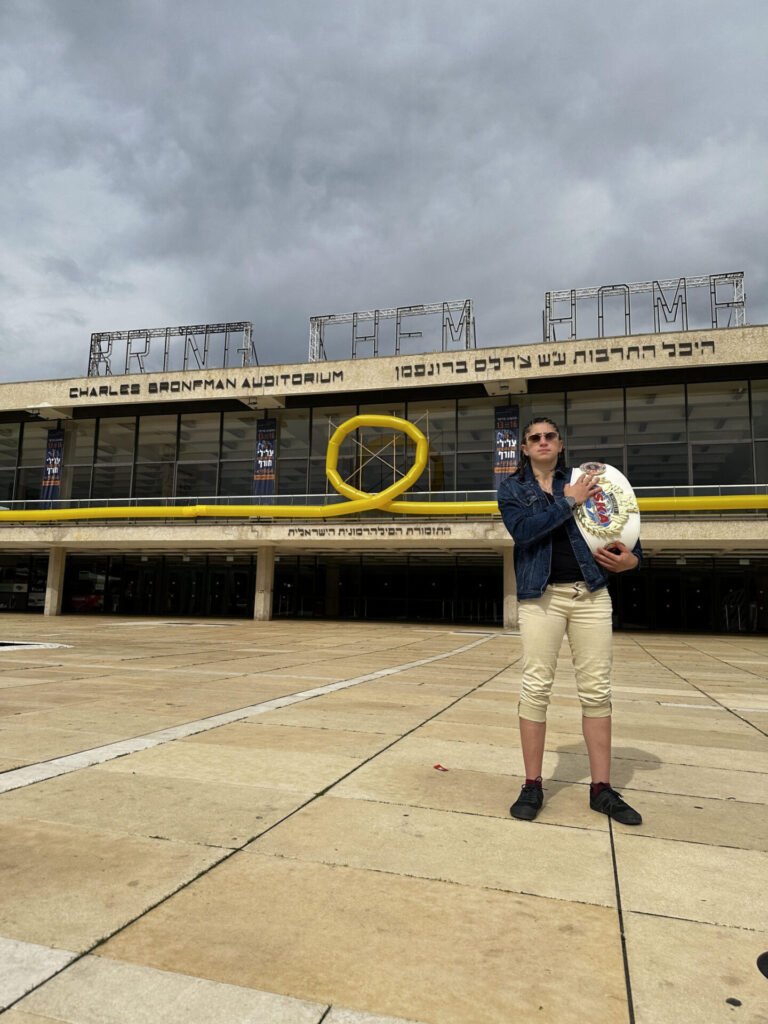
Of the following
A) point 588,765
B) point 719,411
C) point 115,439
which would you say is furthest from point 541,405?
point 588,765

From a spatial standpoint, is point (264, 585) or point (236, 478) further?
point (236, 478)

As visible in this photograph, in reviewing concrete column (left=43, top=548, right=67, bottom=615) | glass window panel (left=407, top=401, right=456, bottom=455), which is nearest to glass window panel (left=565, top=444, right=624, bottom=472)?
glass window panel (left=407, top=401, right=456, bottom=455)

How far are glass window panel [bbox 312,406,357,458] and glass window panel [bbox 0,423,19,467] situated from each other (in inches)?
610

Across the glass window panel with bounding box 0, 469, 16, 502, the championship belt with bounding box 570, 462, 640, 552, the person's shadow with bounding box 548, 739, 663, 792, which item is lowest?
the person's shadow with bounding box 548, 739, 663, 792

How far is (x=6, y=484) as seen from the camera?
3372 centimetres

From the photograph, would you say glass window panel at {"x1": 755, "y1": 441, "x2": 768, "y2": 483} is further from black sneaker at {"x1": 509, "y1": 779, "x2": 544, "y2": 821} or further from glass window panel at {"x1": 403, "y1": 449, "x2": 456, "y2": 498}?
black sneaker at {"x1": 509, "y1": 779, "x2": 544, "y2": 821}

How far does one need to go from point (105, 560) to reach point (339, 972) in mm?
35946

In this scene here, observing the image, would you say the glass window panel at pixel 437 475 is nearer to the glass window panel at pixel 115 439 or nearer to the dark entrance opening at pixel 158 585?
the dark entrance opening at pixel 158 585

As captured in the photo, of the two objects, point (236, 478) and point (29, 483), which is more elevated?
point (236, 478)

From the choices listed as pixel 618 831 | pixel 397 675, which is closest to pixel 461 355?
pixel 397 675

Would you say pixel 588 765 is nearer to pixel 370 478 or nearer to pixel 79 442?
pixel 370 478

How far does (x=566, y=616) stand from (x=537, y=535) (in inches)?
18.2

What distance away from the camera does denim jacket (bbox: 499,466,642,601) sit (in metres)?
3.48

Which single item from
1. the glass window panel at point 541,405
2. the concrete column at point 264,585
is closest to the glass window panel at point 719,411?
the glass window panel at point 541,405
